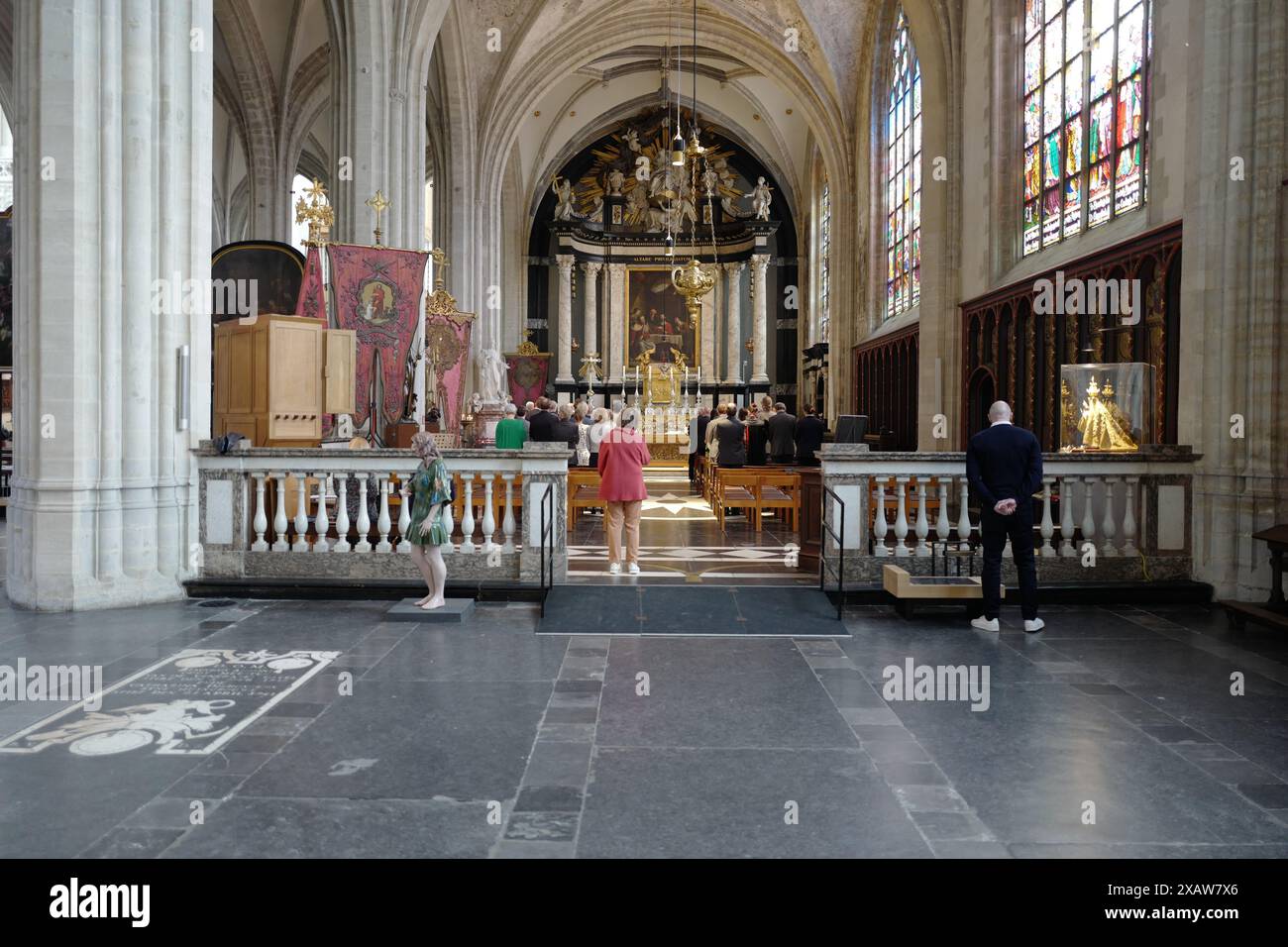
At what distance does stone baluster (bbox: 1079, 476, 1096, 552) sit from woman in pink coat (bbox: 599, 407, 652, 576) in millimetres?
3873

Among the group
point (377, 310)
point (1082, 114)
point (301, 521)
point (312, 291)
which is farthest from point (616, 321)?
point (301, 521)

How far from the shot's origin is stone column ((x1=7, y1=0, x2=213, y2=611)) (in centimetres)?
787

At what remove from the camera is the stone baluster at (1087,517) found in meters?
8.59

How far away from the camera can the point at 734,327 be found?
118 feet

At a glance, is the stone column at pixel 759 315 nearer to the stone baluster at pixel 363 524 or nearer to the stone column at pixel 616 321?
the stone column at pixel 616 321

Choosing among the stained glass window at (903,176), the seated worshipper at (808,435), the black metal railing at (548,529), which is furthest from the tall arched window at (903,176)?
the black metal railing at (548,529)

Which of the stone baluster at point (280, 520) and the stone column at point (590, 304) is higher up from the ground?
the stone column at point (590, 304)

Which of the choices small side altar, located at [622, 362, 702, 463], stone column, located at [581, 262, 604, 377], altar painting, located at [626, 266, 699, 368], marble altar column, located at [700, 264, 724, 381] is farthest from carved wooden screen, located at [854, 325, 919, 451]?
stone column, located at [581, 262, 604, 377]

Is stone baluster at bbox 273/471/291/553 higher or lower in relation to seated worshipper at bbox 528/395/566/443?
lower

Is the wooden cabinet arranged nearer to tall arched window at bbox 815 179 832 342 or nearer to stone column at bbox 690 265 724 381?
tall arched window at bbox 815 179 832 342

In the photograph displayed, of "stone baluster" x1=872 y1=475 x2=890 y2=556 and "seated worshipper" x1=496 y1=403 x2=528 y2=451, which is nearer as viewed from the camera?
"stone baluster" x1=872 y1=475 x2=890 y2=556

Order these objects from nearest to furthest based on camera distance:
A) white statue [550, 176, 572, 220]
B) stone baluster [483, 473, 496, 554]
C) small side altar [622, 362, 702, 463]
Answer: stone baluster [483, 473, 496, 554] → small side altar [622, 362, 702, 463] → white statue [550, 176, 572, 220]

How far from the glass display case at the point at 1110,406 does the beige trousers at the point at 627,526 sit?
4.05 meters

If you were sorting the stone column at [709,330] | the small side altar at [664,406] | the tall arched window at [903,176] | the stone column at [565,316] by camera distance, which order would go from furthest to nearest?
the stone column at [709,330] → the stone column at [565,316] → the small side altar at [664,406] → the tall arched window at [903,176]
